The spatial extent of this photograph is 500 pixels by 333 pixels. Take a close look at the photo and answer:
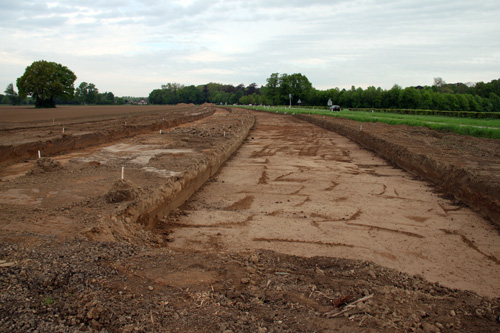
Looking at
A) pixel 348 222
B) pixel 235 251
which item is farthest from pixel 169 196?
pixel 348 222

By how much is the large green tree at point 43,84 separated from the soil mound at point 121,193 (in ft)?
200

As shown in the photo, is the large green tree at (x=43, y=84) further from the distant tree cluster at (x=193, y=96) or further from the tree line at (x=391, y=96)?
the distant tree cluster at (x=193, y=96)

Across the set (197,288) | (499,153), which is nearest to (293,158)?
(499,153)

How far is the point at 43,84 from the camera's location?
2275 inches

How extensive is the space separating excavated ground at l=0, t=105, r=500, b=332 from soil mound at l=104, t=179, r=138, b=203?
19 millimetres

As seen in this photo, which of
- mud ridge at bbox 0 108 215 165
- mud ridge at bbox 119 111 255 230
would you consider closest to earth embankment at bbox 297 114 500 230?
mud ridge at bbox 119 111 255 230

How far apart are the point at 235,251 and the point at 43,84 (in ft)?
210

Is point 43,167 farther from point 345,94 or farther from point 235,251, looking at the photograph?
point 345,94

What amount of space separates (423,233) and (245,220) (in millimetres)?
3264

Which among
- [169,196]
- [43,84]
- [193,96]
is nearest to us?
[169,196]

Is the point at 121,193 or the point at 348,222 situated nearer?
the point at 121,193

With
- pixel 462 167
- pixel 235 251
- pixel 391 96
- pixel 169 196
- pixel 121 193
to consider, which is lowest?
pixel 235 251

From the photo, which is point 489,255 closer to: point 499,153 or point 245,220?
point 245,220

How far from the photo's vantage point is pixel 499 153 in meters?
12.9
